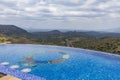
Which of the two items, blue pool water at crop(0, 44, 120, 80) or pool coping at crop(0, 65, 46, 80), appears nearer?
pool coping at crop(0, 65, 46, 80)

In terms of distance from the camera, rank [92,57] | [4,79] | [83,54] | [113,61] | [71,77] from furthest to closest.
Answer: [83,54], [92,57], [113,61], [71,77], [4,79]

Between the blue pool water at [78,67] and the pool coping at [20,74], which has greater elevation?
the pool coping at [20,74]

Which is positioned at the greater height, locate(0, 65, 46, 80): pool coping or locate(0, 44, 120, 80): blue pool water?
locate(0, 65, 46, 80): pool coping

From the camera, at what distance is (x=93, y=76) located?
15.3 meters

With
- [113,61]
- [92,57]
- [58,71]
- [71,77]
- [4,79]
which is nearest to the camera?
[4,79]

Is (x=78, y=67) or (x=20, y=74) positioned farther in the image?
(x=78, y=67)

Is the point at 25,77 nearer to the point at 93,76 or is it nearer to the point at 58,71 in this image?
the point at 58,71

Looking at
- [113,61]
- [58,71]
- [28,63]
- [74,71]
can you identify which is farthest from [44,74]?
[113,61]

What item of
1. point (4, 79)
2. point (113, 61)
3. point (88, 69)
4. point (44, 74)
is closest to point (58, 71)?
point (44, 74)

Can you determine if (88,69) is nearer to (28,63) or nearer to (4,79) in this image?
(28,63)

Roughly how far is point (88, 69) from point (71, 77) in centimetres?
279

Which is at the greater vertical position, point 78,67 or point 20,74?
point 20,74

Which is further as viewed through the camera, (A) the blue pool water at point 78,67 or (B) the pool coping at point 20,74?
(A) the blue pool water at point 78,67

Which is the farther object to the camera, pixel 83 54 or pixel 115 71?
pixel 83 54
